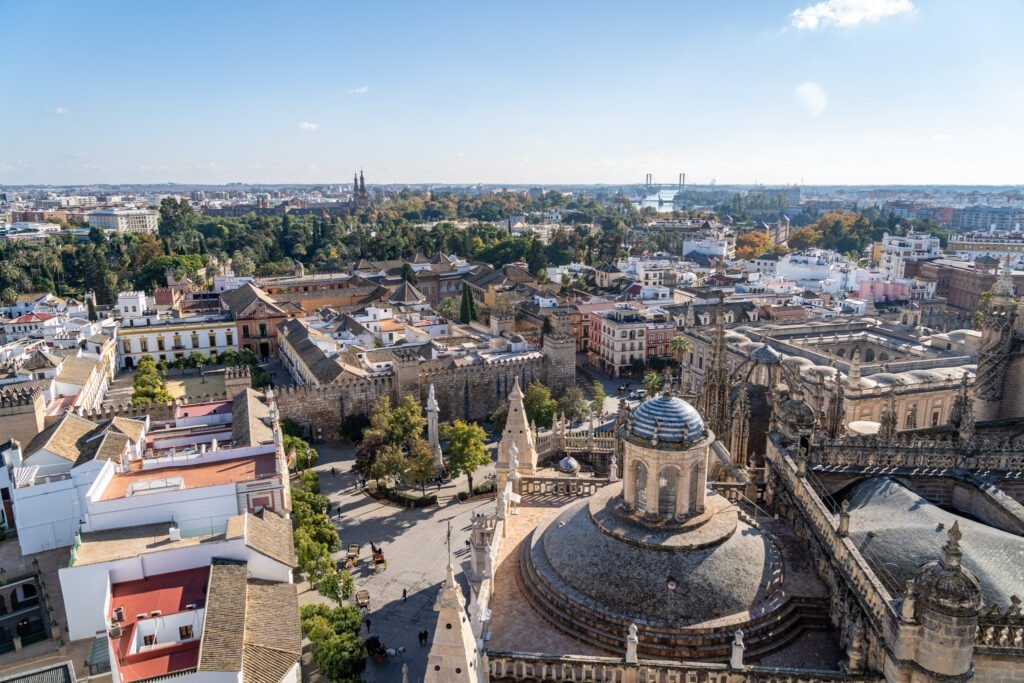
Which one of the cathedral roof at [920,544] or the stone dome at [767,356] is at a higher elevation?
the stone dome at [767,356]

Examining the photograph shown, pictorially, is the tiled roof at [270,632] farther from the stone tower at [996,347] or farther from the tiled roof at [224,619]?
the stone tower at [996,347]

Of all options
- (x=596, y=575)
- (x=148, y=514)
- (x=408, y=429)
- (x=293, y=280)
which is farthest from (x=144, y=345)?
(x=596, y=575)

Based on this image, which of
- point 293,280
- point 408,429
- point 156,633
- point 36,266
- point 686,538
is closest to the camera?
point 686,538

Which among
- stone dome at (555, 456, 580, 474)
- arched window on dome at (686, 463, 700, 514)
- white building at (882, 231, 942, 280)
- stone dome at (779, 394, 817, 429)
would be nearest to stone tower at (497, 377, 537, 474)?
stone dome at (555, 456, 580, 474)

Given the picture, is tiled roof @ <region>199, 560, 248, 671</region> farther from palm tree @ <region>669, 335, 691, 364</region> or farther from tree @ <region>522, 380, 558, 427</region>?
palm tree @ <region>669, 335, 691, 364</region>

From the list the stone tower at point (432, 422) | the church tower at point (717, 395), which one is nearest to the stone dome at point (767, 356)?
the church tower at point (717, 395)

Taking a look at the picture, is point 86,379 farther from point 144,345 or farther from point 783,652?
point 783,652

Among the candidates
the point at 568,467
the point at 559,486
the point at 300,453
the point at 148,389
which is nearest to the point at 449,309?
the point at 148,389
